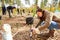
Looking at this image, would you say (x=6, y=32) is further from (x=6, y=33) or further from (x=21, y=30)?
(x=21, y=30)

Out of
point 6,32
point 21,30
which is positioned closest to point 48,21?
point 21,30

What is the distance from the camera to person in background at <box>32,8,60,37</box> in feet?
7.64

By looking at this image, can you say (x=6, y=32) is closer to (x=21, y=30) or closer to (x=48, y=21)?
(x=21, y=30)

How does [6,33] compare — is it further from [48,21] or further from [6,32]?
[48,21]

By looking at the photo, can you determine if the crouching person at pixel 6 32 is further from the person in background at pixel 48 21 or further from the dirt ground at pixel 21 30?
the person in background at pixel 48 21

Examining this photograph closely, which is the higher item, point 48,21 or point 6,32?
point 48,21

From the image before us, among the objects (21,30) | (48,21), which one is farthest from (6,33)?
(48,21)

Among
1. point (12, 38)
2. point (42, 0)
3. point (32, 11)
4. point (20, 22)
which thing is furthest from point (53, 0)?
point (12, 38)

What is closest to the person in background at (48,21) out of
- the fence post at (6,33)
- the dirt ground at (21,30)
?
the dirt ground at (21,30)

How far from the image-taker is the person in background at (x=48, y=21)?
233 centimetres

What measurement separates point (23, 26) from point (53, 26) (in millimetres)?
359

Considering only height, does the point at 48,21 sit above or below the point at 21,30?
above

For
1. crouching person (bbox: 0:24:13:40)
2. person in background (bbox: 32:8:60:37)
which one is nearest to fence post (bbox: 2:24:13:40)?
crouching person (bbox: 0:24:13:40)

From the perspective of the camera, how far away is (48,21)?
7.64 ft
